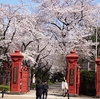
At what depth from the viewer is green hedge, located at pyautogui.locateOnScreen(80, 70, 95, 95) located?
27.8 meters

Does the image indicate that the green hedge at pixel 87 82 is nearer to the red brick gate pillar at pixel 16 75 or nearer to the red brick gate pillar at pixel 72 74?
the red brick gate pillar at pixel 72 74

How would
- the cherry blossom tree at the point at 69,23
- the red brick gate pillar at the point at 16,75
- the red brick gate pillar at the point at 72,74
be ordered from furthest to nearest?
1. the cherry blossom tree at the point at 69,23
2. the red brick gate pillar at the point at 16,75
3. the red brick gate pillar at the point at 72,74

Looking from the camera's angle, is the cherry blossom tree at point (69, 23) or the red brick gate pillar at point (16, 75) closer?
the red brick gate pillar at point (16, 75)

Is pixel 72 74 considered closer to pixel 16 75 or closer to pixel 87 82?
pixel 87 82

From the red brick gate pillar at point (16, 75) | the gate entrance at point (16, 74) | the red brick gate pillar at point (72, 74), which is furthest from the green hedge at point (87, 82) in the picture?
the red brick gate pillar at point (16, 75)

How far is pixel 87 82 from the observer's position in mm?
28203

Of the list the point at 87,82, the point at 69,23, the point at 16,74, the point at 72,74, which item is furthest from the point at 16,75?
the point at 69,23

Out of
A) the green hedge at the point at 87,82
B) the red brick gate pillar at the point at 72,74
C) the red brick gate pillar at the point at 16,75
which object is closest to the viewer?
the red brick gate pillar at the point at 72,74

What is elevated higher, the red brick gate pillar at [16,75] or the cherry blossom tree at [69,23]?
the cherry blossom tree at [69,23]

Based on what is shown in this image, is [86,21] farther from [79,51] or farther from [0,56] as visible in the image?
[0,56]

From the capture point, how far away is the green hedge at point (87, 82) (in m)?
27.8

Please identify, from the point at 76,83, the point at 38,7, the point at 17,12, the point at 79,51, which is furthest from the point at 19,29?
the point at 76,83

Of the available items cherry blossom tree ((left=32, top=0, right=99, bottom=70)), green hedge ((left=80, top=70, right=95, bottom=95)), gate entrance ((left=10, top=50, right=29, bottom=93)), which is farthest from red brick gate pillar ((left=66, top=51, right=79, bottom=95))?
cherry blossom tree ((left=32, top=0, right=99, bottom=70))

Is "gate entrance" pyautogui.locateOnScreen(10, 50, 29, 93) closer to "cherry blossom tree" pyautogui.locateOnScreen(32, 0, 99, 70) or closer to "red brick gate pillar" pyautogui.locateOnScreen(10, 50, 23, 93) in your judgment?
"red brick gate pillar" pyautogui.locateOnScreen(10, 50, 23, 93)
